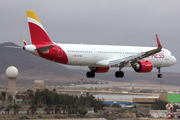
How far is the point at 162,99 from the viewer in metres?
171

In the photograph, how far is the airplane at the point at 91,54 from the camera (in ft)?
164

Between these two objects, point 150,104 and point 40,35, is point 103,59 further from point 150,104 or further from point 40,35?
point 150,104

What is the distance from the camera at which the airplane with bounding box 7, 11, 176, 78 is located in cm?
4988

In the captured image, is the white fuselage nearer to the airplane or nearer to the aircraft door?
the airplane

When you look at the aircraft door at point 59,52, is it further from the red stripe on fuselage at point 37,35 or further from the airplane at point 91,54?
the red stripe on fuselage at point 37,35

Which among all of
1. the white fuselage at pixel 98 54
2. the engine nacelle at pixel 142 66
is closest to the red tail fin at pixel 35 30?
the white fuselage at pixel 98 54

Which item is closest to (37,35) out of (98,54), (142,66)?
(98,54)

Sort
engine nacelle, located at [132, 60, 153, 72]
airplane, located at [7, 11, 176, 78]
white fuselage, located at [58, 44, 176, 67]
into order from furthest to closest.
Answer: engine nacelle, located at [132, 60, 153, 72] → white fuselage, located at [58, 44, 176, 67] → airplane, located at [7, 11, 176, 78]

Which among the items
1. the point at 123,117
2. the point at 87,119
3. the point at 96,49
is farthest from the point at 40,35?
the point at 123,117

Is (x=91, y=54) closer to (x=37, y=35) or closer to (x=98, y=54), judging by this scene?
(x=98, y=54)

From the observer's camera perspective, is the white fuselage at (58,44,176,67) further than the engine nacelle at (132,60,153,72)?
No

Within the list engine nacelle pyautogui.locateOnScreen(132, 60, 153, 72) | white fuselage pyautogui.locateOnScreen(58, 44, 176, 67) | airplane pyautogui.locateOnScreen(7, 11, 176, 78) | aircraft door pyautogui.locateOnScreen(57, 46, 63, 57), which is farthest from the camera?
engine nacelle pyautogui.locateOnScreen(132, 60, 153, 72)

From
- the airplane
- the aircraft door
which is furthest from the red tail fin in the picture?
the aircraft door

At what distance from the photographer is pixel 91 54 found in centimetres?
5281
